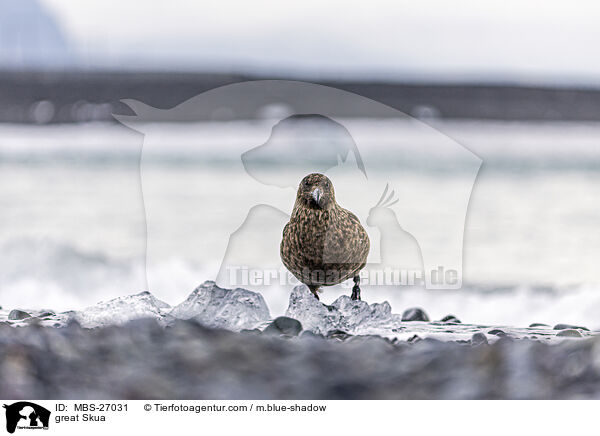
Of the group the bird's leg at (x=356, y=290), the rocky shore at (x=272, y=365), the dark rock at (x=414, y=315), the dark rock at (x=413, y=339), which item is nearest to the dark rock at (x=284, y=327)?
the rocky shore at (x=272, y=365)

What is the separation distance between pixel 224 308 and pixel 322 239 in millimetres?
362

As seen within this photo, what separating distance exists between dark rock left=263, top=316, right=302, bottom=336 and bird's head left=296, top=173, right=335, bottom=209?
393 mm

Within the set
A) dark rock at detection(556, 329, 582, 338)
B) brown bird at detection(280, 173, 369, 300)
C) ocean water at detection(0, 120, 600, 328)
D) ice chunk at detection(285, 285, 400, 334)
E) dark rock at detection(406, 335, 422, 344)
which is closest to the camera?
dark rock at detection(406, 335, 422, 344)

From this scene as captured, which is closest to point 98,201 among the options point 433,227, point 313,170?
point 313,170

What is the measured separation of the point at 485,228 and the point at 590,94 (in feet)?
1.90

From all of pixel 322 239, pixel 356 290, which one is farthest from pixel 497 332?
pixel 322 239

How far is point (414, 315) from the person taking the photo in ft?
6.06

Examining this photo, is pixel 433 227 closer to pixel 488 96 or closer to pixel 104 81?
pixel 488 96

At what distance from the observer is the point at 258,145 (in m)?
1.97

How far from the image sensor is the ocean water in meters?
1.89

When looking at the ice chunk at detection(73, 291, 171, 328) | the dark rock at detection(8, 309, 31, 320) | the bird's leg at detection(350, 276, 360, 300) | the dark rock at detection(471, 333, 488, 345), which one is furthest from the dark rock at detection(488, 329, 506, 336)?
the dark rock at detection(8, 309, 31, 320)

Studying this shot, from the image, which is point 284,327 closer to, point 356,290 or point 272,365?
point 272,365

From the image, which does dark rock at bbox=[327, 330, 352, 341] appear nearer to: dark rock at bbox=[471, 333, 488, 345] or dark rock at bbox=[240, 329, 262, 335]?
dark rock at bbox=[240, 329, 262, 335]
